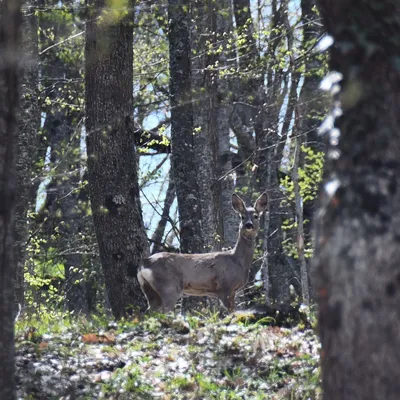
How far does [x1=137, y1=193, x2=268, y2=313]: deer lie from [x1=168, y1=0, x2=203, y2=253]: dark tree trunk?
68 cm

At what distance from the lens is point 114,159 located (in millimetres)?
11766

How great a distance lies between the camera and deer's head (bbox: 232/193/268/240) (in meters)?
14.4

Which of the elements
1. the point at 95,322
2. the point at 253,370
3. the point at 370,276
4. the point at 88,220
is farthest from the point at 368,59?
the point at 88,220

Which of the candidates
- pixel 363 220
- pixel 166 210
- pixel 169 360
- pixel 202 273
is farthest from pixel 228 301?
pixel 166 210

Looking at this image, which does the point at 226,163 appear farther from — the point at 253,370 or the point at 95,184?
the point at 253,370

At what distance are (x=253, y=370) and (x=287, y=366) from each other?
0.99ft

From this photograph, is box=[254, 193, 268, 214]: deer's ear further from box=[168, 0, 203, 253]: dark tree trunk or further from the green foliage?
the green foliage

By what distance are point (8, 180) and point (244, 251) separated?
29.2 feet

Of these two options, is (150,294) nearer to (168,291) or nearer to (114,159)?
(168,291)

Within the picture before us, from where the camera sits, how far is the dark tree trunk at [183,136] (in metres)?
14.4

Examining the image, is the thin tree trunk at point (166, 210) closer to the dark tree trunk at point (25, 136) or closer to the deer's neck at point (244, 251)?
the deer's neck at point (244, 251)

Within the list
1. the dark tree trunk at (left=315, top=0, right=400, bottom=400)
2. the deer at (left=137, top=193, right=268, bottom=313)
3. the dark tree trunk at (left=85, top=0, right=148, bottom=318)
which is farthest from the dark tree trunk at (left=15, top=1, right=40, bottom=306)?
the dark tree trunk at (left=315, top=0, right=400, bottom=400)

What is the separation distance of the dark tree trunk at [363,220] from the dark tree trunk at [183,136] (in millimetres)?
9870

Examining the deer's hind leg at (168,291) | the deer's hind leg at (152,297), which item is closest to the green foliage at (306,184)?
the deer's hind leg at (168,291)
